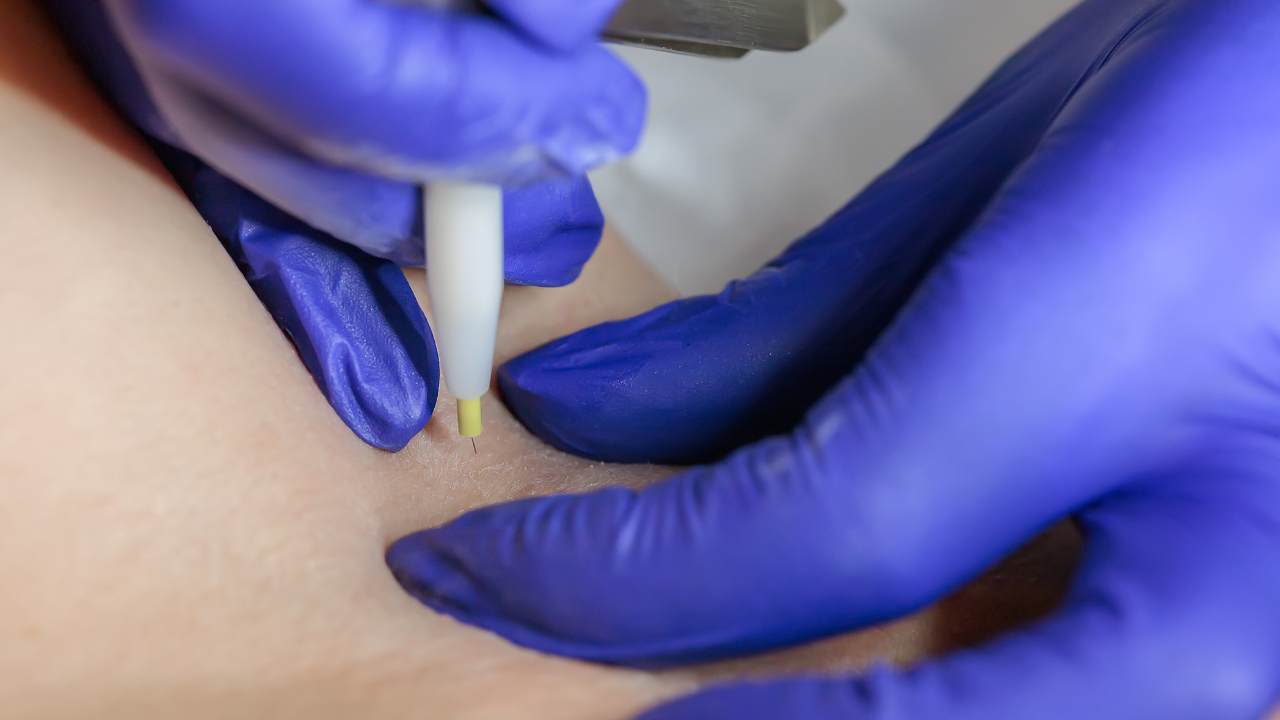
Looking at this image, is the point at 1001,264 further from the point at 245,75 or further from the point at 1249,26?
the point at 245,75

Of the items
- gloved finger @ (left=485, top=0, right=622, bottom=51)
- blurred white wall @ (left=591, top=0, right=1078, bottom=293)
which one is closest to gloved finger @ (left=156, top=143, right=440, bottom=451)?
gloved finger @ (left=485, top=0, right=622, bottom=51)

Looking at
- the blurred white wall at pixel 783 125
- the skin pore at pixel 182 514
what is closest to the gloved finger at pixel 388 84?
the skin pore at pixel 182 514

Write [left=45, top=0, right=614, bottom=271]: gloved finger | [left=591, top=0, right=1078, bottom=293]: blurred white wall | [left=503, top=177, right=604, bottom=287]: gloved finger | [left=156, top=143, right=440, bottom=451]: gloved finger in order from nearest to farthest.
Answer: [left=45, top=0, right=614, bottom=271]: gloved finger
[left=156, top=143, right=440, bottom=451]: gloved finger
[left=503, top=177, right=604, bottom=287]: gloved finger
[left=591, top=0, right=1078, bottom=293]: blurred white wall

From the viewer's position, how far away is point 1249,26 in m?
0.78

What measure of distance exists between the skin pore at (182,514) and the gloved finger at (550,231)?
0.88ft

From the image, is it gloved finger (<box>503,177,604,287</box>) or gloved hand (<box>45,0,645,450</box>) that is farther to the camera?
gloved finger (<box>503,177,604,287</box>)

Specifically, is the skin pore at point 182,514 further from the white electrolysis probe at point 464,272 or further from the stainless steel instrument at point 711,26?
the stainless steel instrument at point 711,26

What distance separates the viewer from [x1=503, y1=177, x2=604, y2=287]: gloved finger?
971mm

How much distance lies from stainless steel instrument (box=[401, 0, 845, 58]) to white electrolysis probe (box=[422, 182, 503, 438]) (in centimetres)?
31

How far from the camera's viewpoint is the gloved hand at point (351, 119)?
22.7 inches

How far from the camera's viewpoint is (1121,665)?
588 millimetres

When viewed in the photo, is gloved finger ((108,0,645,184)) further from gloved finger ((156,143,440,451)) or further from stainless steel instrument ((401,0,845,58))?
stainless steel instrument ((401,0,845,58))

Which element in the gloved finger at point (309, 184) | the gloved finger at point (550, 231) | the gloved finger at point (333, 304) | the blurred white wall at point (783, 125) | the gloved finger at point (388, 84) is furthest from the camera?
the blurred white wall at point (783, 125)

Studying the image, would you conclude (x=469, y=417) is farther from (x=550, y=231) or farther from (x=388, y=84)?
(x=388, y=84)
